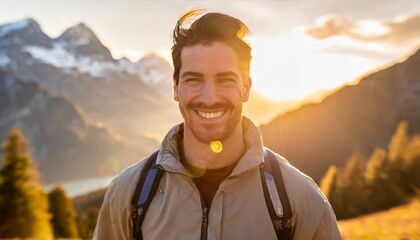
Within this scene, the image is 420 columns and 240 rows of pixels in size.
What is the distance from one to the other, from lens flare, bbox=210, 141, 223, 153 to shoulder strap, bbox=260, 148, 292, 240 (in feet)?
1.67

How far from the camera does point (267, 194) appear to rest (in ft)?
12.1

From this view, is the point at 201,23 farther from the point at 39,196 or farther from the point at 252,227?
the point at 39,196

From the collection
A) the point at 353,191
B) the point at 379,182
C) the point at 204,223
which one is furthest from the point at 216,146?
the point at 353,191

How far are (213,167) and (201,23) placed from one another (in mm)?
1472

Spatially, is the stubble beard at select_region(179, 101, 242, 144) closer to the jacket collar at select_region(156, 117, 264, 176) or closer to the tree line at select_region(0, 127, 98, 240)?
the jacket collar at select_region(156, 117, 264, 176)

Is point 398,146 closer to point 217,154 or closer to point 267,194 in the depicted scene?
point 217,154

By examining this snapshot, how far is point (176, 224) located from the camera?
12.3ft

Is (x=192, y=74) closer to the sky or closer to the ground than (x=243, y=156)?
closer to the sky

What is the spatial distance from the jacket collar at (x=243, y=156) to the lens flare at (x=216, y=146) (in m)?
0.28

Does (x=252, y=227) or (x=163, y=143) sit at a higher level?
(x=163, y=143)

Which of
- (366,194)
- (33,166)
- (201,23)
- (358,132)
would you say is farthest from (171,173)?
(358,132)

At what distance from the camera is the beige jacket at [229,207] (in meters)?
3.63

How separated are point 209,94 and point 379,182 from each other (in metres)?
45.2

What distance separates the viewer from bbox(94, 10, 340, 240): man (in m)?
3.67
